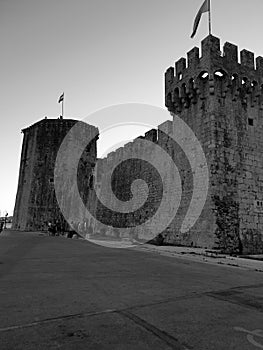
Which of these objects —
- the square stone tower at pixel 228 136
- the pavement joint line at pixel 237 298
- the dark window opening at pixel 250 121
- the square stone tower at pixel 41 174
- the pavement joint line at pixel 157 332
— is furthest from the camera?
the square stone tower at pixel 41 174

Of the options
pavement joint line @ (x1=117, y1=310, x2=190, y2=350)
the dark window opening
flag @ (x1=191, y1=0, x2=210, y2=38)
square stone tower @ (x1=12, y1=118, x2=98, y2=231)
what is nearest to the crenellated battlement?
the dark window opening

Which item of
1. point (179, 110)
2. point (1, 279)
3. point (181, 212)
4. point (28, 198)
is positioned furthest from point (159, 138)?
point (28, 198)

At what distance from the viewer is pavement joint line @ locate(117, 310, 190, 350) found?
2.41 meters

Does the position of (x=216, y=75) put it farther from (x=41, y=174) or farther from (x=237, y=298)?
(x=41, y=174)

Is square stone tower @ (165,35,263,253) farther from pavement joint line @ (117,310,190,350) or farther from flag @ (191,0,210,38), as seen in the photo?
pavement joint line @ (117,310,190,350)

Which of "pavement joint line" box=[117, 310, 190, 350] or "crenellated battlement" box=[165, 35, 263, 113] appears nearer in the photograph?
"pavement joint line" box=[117, 310, 190, 350]

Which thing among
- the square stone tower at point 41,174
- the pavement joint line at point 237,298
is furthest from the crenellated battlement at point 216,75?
the square stone tower at point 41,174

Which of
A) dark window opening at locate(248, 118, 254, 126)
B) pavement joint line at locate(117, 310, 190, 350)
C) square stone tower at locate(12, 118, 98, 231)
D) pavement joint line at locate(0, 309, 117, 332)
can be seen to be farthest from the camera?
square stone tower at locate(12, 118, 98, 231)

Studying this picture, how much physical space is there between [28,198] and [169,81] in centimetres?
2452

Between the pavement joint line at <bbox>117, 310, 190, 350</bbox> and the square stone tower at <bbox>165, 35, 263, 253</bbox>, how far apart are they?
8351 mm

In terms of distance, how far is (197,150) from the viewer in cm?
1260

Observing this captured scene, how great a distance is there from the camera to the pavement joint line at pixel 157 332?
2.41 metres

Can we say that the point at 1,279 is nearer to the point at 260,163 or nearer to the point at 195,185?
the point at 195,185

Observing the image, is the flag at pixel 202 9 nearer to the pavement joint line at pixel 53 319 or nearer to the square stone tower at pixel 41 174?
the pavement joint line at pixel 53 319
